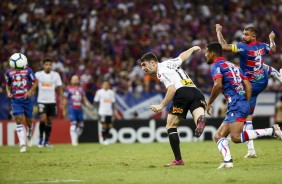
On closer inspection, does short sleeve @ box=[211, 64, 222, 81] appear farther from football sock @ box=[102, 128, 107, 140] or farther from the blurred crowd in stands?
the blurred crowd in stands

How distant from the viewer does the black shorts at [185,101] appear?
1302cm

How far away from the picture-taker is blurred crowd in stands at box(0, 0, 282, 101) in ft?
91.9

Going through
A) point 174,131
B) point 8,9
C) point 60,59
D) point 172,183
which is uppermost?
point 8,9

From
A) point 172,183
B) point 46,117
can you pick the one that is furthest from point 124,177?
point 46,117

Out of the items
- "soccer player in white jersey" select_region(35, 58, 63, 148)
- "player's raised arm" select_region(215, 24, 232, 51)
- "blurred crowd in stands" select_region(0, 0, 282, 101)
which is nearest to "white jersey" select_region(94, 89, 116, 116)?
"blurred crowd in stands" select_region(0, 0, 282, 101)

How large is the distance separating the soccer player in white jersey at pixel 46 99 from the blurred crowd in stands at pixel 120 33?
462cm

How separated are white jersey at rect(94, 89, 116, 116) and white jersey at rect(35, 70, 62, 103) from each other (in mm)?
3722

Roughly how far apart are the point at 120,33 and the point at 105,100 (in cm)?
610

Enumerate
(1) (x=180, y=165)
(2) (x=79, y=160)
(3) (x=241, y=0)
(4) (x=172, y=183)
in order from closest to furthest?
1. (4) (x=172, y=183)
2. (1) (x=180, y=165)
3. (2) (x=79, y=160)
4. (3) (x=241, y=0)

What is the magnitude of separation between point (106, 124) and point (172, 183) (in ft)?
51.7

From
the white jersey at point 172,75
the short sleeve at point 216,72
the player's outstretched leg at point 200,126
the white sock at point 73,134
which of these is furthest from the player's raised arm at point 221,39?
the white sock at point 73,134

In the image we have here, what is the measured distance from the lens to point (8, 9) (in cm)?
3083

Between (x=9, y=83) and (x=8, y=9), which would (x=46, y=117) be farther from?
(x=8, y=9)

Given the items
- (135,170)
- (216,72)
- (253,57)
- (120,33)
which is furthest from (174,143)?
(120,33)
